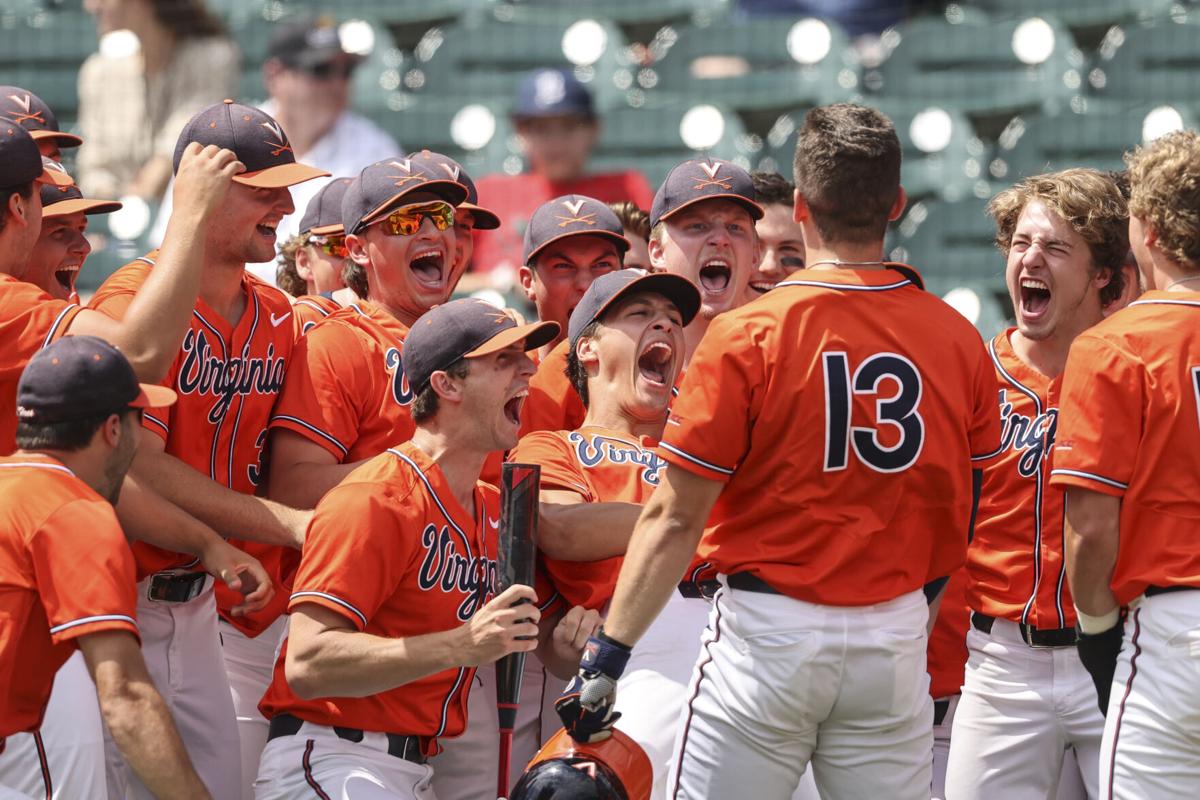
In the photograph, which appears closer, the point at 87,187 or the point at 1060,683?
the point at 1060,683

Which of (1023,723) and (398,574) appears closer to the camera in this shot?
(398,574)

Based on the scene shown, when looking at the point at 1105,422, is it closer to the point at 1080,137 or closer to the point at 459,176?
the point at 459,176

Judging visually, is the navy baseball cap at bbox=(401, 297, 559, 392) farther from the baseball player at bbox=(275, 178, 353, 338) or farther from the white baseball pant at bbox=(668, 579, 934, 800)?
the baseball player at bbox=(275, 178, 353, 338)

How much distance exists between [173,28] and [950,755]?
6510 mm

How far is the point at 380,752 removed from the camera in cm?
349

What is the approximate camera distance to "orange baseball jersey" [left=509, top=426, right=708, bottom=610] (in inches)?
156

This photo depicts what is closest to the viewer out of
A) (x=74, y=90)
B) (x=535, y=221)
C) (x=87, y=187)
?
(x=535, y=221)

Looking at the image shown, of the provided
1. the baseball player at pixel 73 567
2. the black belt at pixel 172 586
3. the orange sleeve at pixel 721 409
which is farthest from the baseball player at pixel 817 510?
the black belt at pixel 172 586

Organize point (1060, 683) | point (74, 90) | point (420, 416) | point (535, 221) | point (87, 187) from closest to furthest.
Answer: point (420, 416)
point (1060, 683)
point (535, 221)
point (87, 187)
point (74, 90)

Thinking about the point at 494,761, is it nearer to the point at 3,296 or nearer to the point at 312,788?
the point at 312,788

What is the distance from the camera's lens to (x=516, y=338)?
3.63 metres

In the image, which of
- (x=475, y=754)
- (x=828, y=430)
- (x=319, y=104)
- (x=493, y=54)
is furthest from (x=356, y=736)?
(x=493, y=54)

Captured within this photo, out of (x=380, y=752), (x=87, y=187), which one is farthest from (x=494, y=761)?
(x=87, y=187)

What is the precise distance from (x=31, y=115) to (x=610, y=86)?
4.56m
